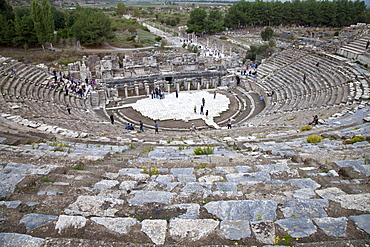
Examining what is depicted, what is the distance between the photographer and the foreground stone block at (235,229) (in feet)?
14.6

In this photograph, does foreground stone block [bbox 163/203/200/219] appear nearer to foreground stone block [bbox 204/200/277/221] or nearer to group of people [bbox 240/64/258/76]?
foreground stone block [bbox 204/200/277/221]

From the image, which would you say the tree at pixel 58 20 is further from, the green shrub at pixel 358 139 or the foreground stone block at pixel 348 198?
the foreground stone block at pixel 348 198

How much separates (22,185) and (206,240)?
4.53 meters

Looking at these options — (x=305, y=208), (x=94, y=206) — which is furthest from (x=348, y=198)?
(x=94, y=206)

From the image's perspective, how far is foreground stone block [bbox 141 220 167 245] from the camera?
432 centimetres

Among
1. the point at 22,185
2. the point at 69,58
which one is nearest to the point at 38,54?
the point at 69,58

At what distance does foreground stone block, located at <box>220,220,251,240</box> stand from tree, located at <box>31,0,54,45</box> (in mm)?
44607

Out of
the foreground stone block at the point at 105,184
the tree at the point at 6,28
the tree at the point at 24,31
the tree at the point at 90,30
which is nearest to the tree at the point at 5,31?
the tree at the point at 6,28

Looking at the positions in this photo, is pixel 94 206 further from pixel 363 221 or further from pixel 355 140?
pixel 355 140

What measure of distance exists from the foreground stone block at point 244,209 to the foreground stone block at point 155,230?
1.11 metres

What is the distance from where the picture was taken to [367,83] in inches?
797

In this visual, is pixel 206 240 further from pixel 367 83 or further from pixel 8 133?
pixel 367 83

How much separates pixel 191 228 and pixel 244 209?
1271 mm

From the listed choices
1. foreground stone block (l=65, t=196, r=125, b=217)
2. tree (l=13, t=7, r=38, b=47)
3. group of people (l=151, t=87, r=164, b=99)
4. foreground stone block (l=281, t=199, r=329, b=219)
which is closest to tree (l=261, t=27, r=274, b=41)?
group of people (l=151, t=87, r=164, b=99)
